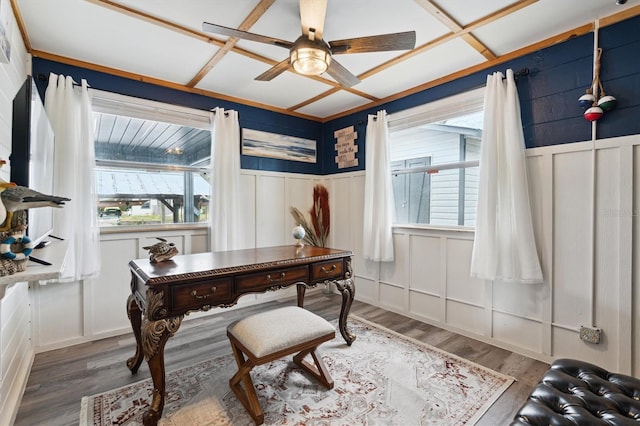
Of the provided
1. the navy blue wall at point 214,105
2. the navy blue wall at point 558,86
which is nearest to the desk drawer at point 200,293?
the navy blue wall at point 214,105

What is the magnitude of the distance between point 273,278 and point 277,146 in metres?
2.30

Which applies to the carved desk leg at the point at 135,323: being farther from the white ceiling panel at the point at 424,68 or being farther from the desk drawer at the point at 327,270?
the white ceiling panel at the point at 424,68

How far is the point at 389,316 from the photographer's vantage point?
3396 millimetres

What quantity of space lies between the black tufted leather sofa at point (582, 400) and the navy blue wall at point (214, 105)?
11.0 feet

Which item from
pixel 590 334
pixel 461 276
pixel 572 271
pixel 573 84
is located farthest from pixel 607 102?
pixel 461 276

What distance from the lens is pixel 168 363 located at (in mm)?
2371

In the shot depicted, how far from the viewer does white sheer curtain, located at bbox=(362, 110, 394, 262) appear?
345cm

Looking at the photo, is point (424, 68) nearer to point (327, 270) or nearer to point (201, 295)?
point (327, 270)

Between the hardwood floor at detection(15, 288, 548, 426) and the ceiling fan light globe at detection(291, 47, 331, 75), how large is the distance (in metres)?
2.28

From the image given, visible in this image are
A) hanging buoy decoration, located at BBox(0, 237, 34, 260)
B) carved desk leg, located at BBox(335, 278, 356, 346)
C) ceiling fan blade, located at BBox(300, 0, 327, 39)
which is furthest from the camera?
carved desk leg, located at BBox(335, 278, 356, 346)

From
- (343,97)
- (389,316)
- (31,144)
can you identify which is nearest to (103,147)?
(31,144)

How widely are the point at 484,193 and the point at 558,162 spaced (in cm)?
54

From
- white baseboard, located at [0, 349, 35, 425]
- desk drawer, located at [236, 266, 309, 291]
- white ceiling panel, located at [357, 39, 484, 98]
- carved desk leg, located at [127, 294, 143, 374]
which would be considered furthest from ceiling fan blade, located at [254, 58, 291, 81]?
white baseboard, located at [0, 349, 35, 425]

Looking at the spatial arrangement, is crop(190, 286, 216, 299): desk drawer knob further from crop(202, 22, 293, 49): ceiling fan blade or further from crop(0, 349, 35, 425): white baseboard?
crop(202, 22, 293, 49): ceiling fan blade
